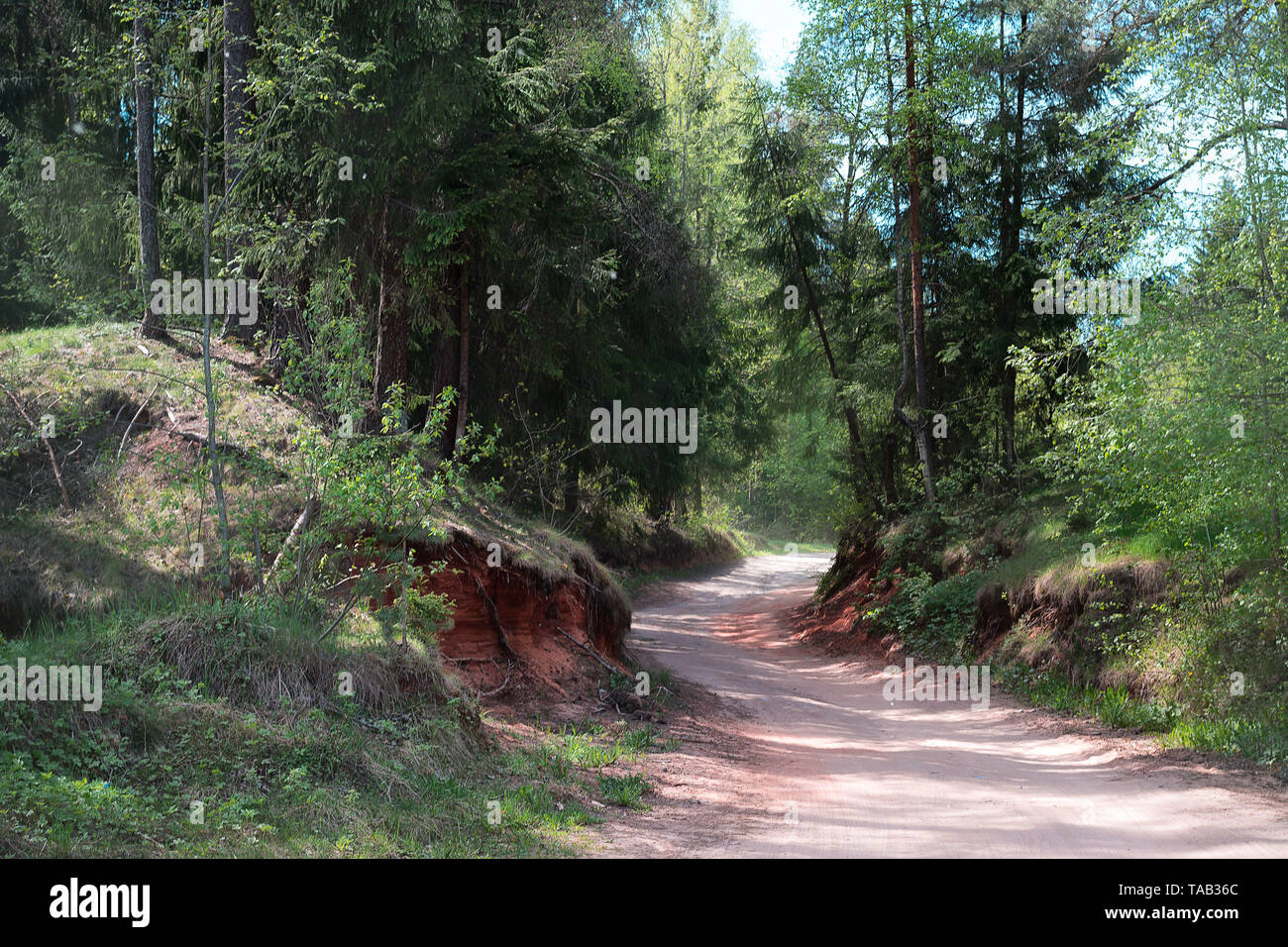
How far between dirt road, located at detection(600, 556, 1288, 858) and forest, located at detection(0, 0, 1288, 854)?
834 mm

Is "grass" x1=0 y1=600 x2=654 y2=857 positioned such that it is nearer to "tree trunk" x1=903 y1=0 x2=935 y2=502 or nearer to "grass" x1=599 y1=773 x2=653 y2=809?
"grass" x1=599 y1=773 x2=653 y2=809

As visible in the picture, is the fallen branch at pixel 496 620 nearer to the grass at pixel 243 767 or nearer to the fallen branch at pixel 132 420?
the grass at pixel 243 767

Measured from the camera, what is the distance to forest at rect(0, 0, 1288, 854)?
8398 mm

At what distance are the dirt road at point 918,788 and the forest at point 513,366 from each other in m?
0.83

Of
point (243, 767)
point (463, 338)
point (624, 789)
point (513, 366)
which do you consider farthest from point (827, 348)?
point (243, 767)

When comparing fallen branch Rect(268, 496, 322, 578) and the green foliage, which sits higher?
fallen branch Rect(268, 496, 322, 578)

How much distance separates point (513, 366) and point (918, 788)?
10382mm

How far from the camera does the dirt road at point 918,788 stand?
22.7 ft

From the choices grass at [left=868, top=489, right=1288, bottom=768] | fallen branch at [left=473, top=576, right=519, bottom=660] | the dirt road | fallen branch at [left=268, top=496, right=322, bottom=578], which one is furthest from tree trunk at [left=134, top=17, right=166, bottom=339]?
grass at [left=868, top=489, right=1288, bottom=768]

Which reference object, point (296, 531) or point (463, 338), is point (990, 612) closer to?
point (463, 338)

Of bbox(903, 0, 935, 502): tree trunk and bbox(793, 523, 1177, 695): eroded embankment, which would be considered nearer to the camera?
bbox(793, 523, 1177, 695): eroded embankment

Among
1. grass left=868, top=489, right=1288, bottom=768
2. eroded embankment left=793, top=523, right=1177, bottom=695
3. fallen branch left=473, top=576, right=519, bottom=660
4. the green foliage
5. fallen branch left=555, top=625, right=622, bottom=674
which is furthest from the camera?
the green foliage

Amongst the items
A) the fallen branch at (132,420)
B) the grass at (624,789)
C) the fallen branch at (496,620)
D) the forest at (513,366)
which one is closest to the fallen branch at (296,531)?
the forest at (513,366)
